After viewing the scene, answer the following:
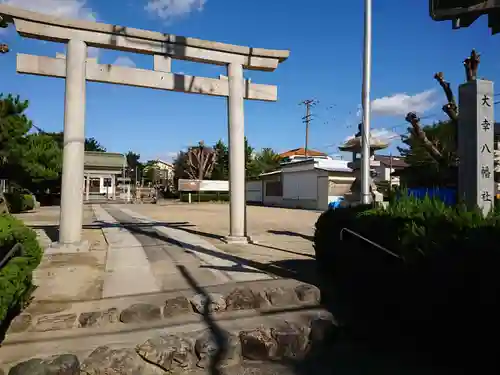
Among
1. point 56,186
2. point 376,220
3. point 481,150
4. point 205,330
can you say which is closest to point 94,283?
point 205,330

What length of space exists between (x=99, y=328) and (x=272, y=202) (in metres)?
35.6

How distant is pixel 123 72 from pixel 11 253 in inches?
243

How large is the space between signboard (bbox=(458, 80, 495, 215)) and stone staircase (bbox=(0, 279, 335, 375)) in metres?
2.24

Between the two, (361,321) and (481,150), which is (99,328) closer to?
(361,321)

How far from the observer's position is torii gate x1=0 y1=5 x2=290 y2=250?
8.42 meters

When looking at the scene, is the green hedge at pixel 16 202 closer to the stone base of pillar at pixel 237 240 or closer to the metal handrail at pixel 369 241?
the stone base of pillar at pixel 237 240

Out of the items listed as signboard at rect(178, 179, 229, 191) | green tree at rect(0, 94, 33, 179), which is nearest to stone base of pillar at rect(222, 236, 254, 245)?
green tree at rect(0, 94, 33, 179)

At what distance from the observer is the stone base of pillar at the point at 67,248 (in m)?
8.39

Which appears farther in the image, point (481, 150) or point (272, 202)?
point (272, 202)

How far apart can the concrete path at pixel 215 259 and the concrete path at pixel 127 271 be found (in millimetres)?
1067

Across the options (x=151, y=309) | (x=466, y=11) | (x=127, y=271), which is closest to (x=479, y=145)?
(x=466, y=11)

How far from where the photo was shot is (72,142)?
8.51 metres

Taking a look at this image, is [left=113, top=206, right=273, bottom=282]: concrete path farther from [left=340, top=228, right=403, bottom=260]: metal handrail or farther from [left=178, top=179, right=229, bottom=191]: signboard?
[left=178, top=179, right=229, bottom=191]: signboard

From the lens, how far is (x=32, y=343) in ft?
12.8
